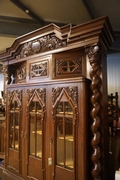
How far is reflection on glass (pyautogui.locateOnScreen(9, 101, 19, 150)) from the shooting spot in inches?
102

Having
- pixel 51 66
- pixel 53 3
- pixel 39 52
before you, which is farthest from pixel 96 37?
pixel 53 3

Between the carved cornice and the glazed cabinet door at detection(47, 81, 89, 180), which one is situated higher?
the carved cornice

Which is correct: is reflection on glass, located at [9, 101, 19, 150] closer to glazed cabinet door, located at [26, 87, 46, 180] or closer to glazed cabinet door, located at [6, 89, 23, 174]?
glazed cabinet door, located at [6, 89, 23, 174]

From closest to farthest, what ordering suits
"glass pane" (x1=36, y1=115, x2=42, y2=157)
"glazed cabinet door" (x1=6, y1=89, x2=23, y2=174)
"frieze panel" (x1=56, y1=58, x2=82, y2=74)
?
"frieze panel" (x1=56, y1=58, x2=82, y2=74), "glass pane" (x1=36, y1=115, x2=42, y2=157), "glazed cabinet door" (x1=6, y1=89, x2=23, y2=174)

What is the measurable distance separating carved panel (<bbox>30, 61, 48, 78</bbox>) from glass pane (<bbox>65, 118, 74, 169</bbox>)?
0.79m

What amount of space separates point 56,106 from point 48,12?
5.99ft

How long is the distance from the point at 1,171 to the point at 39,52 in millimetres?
2281

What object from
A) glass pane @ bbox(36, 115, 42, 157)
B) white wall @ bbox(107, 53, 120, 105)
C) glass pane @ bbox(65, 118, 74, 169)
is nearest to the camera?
glass pane @ bbox(65, 118, 74, 169)

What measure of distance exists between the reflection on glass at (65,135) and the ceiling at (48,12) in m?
1.70

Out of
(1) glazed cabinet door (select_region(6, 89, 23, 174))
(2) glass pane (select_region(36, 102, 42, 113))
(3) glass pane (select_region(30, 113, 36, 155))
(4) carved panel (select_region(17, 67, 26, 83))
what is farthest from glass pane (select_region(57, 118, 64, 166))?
(4) carved panel (select_region(17, 67, 26, 83))

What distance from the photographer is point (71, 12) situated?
2.84 meters

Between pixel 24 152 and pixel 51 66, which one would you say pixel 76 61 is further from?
pixel 24 152

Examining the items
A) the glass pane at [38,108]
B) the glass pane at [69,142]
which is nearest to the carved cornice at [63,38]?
the glass pane at [38,108]

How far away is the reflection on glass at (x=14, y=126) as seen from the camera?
102 inches
